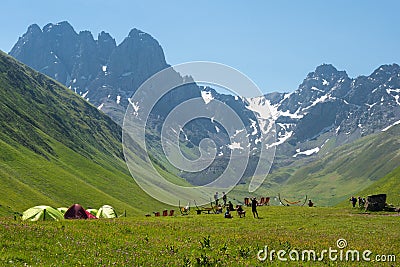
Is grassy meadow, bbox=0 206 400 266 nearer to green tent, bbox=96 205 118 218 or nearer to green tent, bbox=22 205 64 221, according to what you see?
green tent, bbox=22 205 64 221

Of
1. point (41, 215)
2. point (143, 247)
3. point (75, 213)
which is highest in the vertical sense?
point (75, 213)

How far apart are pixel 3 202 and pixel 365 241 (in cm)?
13035

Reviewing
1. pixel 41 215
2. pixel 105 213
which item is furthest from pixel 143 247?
pixel 105 213

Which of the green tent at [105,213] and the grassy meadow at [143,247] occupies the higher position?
the green tent at [105,213]

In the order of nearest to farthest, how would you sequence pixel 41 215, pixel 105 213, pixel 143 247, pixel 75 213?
pixel 143 247, pixel 41 215, pixel 75 213, pixel 105 213

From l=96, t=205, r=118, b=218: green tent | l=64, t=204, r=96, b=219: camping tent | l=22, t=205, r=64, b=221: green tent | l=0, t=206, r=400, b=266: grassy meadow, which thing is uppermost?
l=96, t=205, r=118, b=218: green tent

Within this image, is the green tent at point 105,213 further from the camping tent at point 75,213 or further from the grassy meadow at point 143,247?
the grassy meadow at point 143,247

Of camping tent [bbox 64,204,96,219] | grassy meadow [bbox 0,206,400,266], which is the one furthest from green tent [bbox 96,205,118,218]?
grassy meadow [bbox 0,206,400,266]

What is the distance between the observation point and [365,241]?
3134 cm

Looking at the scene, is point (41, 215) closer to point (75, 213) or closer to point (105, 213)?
point (75, 213)

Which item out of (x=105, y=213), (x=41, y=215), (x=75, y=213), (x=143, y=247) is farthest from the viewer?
(x=105, y=213)

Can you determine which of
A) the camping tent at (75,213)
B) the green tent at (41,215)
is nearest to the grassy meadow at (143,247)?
the green tent at (41,215)

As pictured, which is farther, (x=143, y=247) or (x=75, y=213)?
(x=75, y=213)

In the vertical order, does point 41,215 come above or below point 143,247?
above
